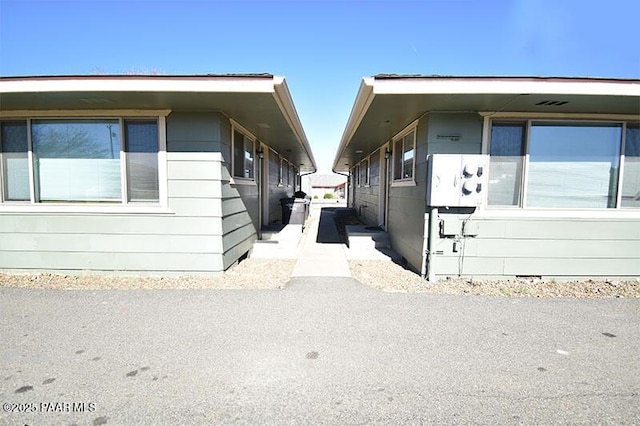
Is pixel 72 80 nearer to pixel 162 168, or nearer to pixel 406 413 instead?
pixel 162 168

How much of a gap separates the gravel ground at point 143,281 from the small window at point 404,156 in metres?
3.17

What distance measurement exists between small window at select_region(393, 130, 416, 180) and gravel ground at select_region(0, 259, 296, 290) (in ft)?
10.4

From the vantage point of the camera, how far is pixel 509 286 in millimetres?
4391

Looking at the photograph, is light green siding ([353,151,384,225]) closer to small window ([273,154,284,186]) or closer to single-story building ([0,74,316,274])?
small window ([273,154,284,186])

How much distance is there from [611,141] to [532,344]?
3.89m

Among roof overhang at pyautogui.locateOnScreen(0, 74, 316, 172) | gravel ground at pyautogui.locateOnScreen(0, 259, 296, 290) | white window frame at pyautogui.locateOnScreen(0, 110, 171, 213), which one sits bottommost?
gravel ground at pyautogui.locateOnScreen(0, 259, 296, 290)

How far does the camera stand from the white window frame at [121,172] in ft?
14.9

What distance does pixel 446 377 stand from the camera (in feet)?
7.35

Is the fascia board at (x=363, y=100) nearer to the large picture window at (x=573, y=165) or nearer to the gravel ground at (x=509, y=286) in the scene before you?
the large picture window at (x=573, y=165)

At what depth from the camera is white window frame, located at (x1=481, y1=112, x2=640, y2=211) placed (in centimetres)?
447

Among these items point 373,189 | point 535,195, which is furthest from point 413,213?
point 373,189

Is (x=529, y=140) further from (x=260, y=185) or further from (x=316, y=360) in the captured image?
(x=260, y=185)

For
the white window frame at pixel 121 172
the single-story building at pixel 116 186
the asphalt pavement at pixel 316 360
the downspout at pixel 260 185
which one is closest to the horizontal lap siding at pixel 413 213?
the asphalt pavement at pixel 316 360

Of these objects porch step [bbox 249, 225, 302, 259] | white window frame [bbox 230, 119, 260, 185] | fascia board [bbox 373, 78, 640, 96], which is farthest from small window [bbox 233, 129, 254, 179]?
fascia board [bbox 373, 78, 640, 96]
